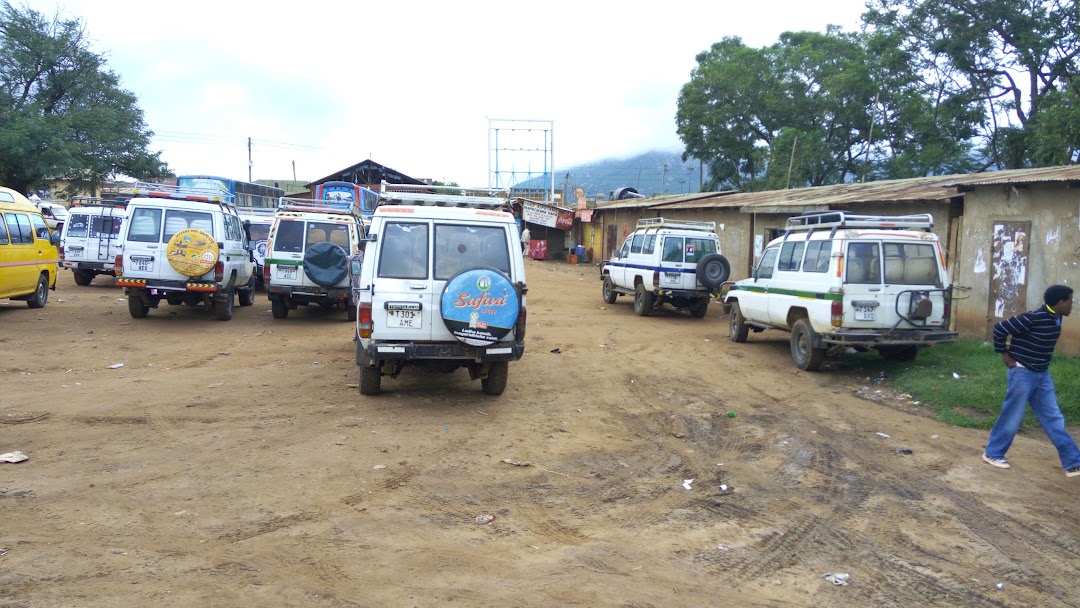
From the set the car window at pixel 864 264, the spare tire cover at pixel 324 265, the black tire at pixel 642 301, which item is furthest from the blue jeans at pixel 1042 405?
the spare tire cover at pixel 324 265

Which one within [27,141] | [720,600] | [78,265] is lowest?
[720,600]

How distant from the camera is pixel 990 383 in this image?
934 centimetres

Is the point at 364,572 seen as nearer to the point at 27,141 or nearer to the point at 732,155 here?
the point at 27,141

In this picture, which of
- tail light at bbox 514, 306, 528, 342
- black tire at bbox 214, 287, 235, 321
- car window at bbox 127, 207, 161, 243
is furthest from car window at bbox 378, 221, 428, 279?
black tire at bbox 214, 287, 235, 321

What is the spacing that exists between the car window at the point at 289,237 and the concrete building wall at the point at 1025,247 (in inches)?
450

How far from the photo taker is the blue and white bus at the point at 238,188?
27688 millimetres

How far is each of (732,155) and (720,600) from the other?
A: 3934 centimetres

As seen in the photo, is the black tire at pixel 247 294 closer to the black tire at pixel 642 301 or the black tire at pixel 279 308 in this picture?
the black tire at pixel 279 308

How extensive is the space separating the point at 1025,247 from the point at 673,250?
6621 millimetres

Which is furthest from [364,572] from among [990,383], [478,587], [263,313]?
[263,313]

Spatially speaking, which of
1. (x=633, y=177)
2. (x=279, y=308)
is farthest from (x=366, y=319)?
(x=633, y=177)

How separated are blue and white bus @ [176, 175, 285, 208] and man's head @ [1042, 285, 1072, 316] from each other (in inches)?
895

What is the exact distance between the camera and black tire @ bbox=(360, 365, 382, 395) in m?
8.52

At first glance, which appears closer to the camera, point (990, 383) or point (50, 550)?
point (50, 550)
